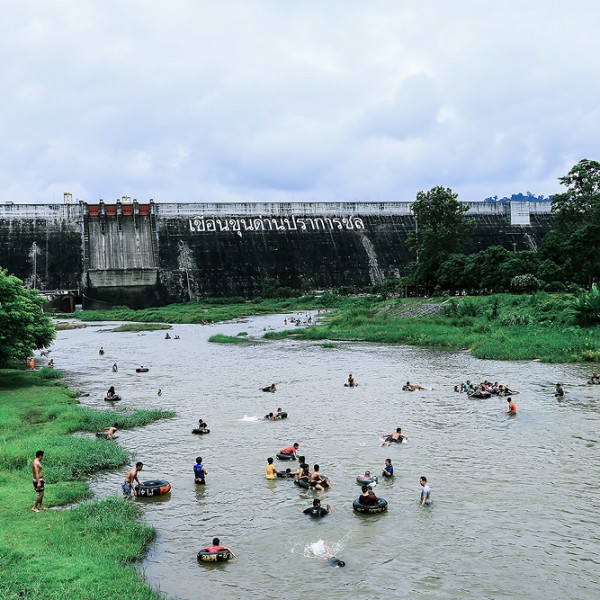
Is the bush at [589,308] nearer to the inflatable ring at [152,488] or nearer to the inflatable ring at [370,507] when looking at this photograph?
the inflatable ring at [370,507]

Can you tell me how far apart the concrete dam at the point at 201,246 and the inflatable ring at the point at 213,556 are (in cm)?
8288

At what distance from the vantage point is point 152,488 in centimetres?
1766

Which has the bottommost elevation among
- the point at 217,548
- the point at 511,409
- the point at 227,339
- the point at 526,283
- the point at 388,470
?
the point at 217,548

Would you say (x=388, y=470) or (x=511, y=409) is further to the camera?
(x=511, y=409)

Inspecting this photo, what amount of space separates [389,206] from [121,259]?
47.2 meters

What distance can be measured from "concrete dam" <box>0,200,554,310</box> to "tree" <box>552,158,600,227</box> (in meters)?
33.5

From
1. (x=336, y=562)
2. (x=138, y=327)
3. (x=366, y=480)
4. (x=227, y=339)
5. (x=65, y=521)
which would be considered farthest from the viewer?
(x=138, y=327)

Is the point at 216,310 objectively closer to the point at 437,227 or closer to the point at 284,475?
the point at 437,227

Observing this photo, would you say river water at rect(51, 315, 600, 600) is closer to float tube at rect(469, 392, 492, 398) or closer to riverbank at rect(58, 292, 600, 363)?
float tube at rect(469, 392, 492, 398)

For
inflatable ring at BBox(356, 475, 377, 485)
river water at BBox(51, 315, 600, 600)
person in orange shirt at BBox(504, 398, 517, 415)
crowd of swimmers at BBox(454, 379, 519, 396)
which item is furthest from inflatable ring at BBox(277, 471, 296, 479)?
crowd of swimmers at BBox(454, 379, 519, 396)

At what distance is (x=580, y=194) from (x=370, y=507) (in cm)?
5486

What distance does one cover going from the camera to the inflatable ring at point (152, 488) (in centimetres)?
1761

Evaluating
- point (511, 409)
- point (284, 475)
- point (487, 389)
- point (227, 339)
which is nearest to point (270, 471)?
point (284, 475)

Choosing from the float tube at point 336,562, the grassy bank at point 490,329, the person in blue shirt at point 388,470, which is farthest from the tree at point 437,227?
the float tube at point 336,562
